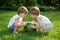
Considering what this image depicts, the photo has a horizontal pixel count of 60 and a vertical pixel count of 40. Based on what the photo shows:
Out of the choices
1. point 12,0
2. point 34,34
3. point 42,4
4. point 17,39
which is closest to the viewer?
point 17,39

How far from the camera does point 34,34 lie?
22.9 feet

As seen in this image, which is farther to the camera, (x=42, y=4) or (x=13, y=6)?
(x=42, y=4)

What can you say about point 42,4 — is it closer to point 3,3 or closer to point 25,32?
point 3,3

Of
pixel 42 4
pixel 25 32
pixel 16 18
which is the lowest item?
pixel 42 4

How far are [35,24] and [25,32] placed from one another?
0.40 metres

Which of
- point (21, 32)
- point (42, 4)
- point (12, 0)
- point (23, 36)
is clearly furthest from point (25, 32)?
point (42, 4)

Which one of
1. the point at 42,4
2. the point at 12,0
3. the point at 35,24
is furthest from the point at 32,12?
the point at 42,4

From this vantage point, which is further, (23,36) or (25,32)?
(25,32)

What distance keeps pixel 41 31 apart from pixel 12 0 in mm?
10582

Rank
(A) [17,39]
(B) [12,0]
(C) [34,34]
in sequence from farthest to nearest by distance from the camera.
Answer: (B) [12,0] → (C) [34,34] → (A) [17,39]

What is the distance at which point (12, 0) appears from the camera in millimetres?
17391

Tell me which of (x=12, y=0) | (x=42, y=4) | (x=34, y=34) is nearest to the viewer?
(x=34, y=34)

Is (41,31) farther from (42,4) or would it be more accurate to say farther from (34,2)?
(42,4)

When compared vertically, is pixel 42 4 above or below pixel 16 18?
below
